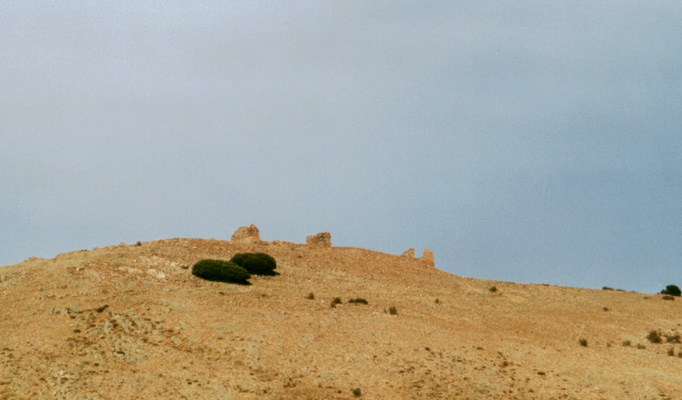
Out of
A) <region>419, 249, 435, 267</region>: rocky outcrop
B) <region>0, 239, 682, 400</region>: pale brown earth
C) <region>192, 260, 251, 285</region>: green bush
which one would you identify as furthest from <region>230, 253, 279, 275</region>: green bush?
<region>419, 249, 435, 267</region>: rocky outcrop

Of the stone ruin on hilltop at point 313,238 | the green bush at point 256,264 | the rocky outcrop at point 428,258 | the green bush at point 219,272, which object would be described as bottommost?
the green bush at point 219,272

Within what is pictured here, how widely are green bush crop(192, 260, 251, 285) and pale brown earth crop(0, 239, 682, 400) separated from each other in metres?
0.86

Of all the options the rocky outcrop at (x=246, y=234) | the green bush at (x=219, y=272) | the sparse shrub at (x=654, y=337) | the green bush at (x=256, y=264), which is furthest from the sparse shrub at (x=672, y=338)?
the rocky outcrop at (x=246, y=234)

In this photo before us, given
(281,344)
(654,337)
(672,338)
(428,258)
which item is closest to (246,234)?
(428,258)

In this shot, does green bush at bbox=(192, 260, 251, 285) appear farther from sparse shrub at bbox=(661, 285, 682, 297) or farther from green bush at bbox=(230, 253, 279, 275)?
sparse shrub at bbox=(661, 285, 682, 297)

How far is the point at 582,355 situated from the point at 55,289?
26.7m

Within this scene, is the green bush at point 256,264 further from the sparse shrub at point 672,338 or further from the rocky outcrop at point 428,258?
the sparse shrub at point 672,338

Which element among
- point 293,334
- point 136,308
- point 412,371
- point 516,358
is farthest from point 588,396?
point 136,308

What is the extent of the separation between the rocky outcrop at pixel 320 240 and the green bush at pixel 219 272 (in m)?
20.2

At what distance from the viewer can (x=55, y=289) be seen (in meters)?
27.0

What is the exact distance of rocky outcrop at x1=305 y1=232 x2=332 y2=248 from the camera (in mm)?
53688

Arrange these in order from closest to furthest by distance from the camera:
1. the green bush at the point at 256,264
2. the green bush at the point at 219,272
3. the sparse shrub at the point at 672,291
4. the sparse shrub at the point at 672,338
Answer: the sparse shrub at the point at 672,338
the green bush at the point at 219,272
the green bush at the point at 256,264
the sparse shrub at the point at 672,291

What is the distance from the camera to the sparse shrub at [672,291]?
1994 inches

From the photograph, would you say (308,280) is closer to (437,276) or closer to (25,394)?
(437,276)
